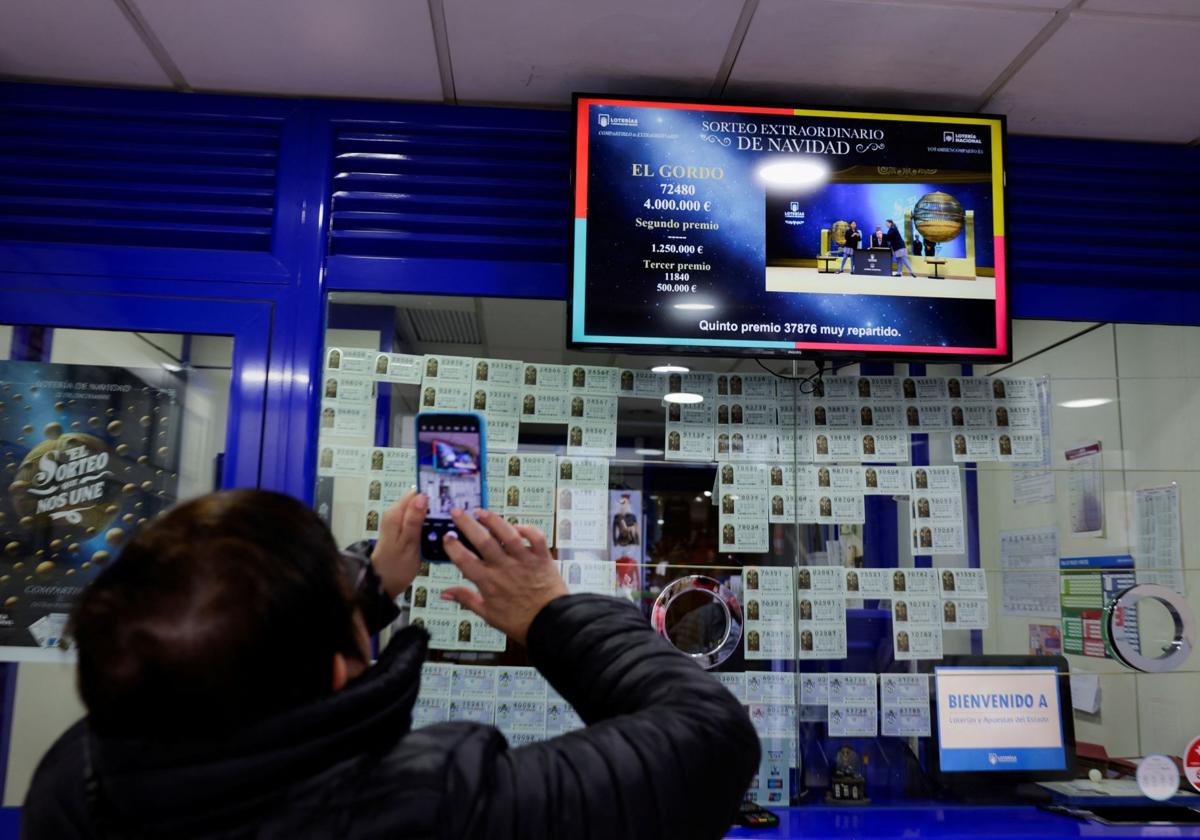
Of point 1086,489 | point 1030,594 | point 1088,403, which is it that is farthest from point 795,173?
point 1030,594

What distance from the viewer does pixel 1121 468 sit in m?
2.70

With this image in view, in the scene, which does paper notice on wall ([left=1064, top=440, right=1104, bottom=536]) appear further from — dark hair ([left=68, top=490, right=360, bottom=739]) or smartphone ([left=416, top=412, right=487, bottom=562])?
dark hair ([left=68, top=490, right=360, bottom=739])

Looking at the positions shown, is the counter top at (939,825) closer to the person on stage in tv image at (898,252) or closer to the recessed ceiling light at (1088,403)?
the recessed ceiling light at (1088,403)

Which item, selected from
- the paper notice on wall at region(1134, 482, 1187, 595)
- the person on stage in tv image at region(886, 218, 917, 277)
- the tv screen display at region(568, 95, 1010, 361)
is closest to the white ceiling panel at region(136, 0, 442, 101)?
the tv screen display at region(568, 95, 1010, 361)

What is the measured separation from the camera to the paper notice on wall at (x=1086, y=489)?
2.67 metres

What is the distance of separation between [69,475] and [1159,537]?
3058 mm

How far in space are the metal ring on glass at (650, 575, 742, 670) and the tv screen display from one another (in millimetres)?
640

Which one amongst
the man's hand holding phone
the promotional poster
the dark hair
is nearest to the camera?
the dark hair

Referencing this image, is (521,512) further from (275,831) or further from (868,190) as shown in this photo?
(275,831)

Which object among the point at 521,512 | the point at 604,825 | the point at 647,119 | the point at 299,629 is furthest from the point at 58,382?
the point at 604,825

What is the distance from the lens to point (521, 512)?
2.56 meters

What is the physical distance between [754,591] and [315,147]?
1.77 metres

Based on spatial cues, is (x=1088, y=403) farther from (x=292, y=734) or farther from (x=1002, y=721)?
(x=292, y=734)

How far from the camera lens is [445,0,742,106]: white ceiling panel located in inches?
88.2
